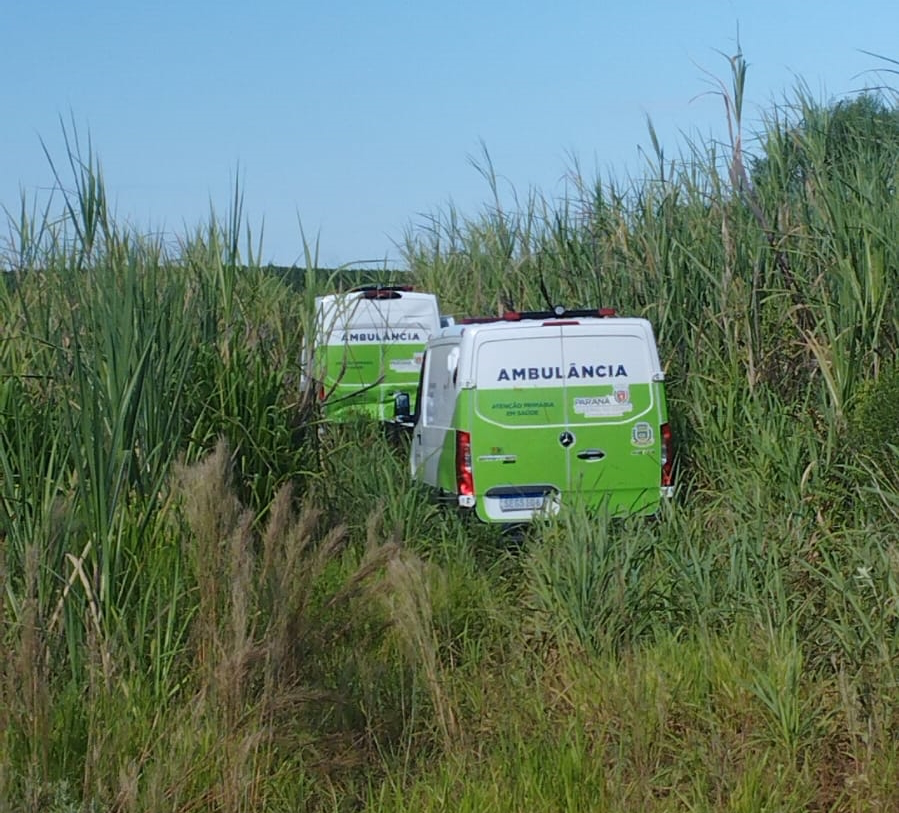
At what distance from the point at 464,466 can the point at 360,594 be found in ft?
16.6

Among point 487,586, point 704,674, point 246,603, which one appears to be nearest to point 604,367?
point 487,586

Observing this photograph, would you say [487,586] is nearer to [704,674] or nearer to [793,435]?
[704,674]

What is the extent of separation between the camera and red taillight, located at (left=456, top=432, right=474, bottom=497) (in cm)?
991

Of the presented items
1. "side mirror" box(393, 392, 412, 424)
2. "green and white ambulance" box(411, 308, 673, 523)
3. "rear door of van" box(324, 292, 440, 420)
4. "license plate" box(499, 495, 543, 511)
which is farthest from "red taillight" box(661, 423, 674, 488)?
"rear door of van" box(324, 292, 440, 420)

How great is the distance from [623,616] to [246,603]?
259 centimetres

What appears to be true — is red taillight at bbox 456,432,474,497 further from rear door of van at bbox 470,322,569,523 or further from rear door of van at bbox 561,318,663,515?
rear door of van at bbox 561,318,663,515

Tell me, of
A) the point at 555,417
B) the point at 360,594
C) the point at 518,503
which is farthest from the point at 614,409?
the point at 360,594

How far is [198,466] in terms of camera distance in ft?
16.4

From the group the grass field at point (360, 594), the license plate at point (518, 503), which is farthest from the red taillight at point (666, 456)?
the license plate at point (518, 503)

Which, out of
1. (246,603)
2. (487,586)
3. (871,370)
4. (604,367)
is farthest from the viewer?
(604,367)

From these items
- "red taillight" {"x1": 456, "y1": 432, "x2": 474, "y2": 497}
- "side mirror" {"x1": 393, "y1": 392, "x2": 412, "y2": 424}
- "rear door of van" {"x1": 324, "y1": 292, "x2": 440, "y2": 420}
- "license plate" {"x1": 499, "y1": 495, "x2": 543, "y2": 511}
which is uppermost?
"rear door of van" {"x1": 324, "y1": 292, "x2": 440, "y2": 420}

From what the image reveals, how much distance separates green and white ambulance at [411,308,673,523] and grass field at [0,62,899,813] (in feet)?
1.59

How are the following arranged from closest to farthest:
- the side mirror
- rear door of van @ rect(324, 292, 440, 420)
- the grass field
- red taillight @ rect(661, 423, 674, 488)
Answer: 1. the grass field
2. red taillight @ rect(661, 423, 674, 488)
3. the side mirror
4. rear door of van @ rect(324, 292, 440, 420)

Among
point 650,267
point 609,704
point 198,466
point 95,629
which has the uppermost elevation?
point 650,267
